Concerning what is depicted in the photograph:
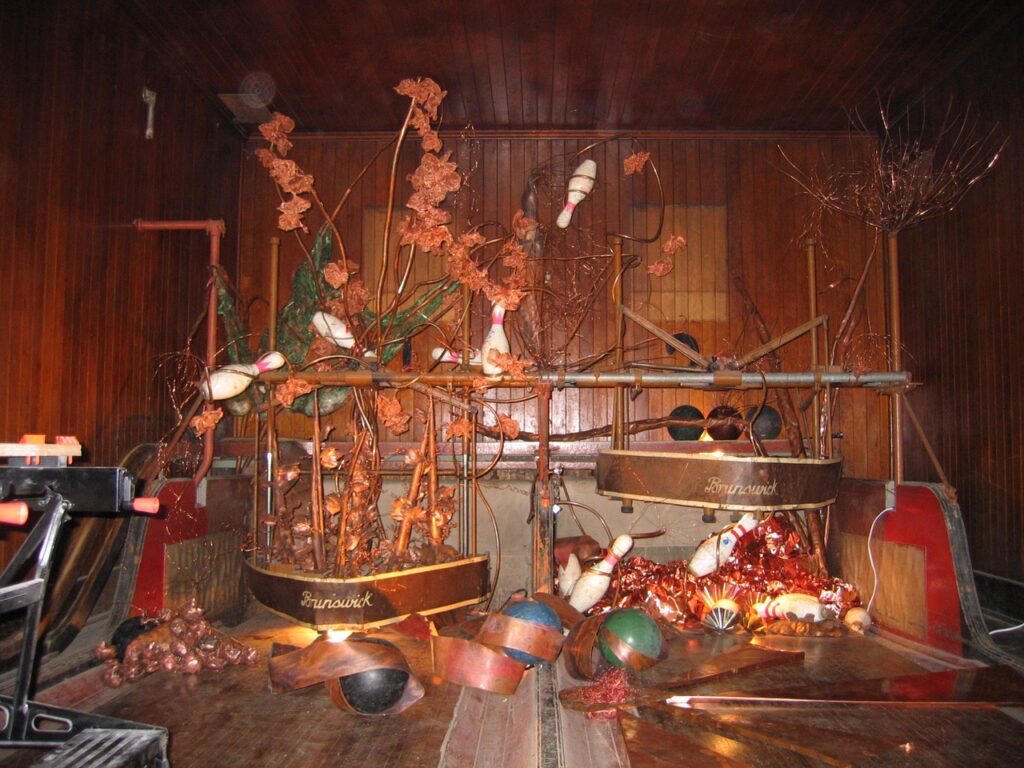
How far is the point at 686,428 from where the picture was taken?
507cm

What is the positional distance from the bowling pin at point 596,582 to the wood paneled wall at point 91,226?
283 centimetres

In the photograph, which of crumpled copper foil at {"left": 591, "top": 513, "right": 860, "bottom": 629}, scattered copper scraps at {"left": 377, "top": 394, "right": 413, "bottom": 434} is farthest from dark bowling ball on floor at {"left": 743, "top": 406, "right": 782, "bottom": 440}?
scattered copper scraps at {"left": 377, "top": 394, "right": 413, "bottom": 434}

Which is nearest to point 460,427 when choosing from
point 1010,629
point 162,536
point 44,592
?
point 162,536

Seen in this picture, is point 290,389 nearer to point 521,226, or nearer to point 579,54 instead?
point 521,226

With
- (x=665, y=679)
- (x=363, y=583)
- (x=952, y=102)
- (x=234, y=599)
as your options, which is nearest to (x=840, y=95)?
(x=952, y=102)

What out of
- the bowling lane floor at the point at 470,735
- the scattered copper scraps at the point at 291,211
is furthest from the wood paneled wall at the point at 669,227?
the bowling lane floor at the point at 470,735

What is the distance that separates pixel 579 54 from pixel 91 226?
10.4 feet

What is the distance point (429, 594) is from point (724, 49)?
12.8 feet

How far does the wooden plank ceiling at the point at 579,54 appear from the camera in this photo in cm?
415

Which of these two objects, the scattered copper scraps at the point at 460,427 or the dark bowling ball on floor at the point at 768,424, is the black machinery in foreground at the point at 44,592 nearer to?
the scattered copper scraps at the point at 460,427

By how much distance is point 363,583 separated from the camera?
337cm

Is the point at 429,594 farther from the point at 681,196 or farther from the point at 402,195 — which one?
the point at 681,196

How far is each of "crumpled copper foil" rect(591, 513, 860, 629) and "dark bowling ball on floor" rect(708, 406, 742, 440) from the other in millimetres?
694

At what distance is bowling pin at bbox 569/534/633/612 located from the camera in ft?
13.6
